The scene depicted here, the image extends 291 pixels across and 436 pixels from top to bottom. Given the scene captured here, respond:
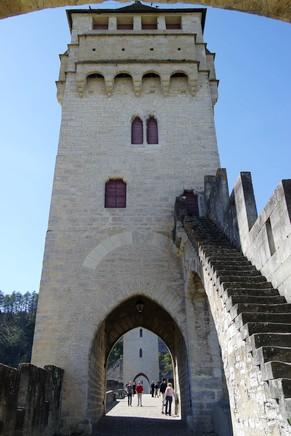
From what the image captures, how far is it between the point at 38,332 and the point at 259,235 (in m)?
7.13

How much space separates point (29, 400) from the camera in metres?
6.90

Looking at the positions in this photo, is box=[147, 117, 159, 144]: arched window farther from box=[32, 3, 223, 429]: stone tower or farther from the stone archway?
the stone archway

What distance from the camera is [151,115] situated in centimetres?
1462

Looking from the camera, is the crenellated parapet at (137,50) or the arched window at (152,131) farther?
the crenellated parapet at (137,50)

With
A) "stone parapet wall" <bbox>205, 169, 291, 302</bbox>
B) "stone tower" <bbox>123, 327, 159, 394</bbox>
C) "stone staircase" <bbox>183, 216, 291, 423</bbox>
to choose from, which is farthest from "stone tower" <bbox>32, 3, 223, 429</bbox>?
"stone tower" <bbox>123, 327, 159, 394</bbox>

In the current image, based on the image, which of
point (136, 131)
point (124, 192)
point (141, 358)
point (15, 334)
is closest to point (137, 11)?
point (136, 131)

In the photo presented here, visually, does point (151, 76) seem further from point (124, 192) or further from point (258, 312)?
point (258, 312)

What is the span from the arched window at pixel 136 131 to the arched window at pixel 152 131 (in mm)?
303

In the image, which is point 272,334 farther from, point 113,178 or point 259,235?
point 113,178

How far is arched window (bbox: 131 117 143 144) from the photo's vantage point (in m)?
14.2

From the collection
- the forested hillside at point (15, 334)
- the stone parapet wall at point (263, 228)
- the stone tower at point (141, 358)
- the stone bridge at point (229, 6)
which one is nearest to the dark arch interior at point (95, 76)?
the stone parapet wall at point (263, 228)

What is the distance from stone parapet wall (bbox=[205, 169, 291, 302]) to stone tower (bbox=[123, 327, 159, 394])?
30023 mm

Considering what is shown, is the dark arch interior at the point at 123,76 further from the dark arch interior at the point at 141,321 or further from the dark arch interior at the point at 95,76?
the dark arch interior at the point at 141,321

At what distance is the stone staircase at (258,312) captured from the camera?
376 centimetres
